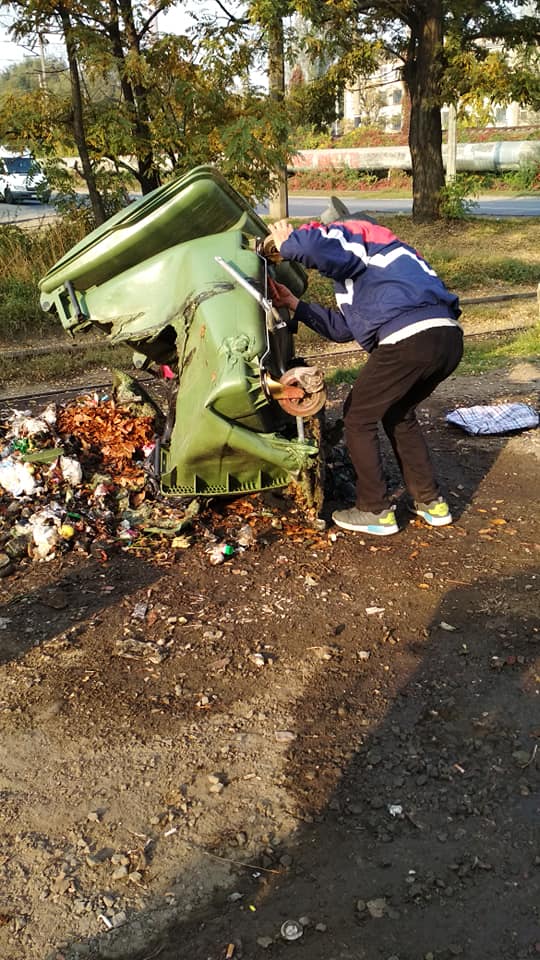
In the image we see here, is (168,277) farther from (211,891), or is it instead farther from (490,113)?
(490,113)

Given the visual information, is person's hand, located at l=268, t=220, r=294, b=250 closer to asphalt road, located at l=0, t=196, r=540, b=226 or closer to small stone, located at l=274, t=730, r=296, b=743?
small stone, located at l=274, t=730, r=296, b=743

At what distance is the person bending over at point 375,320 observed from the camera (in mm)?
4156

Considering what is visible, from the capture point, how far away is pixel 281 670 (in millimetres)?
3576

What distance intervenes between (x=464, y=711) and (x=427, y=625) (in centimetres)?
63

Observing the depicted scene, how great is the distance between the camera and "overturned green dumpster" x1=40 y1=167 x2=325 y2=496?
4121 millimetres

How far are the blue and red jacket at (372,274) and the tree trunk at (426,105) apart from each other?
38.6 feet

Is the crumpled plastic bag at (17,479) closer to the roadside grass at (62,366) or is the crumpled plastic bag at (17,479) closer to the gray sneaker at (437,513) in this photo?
the gray sneaker at (437,513)

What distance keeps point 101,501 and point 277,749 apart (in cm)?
224

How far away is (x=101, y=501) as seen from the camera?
495 cm

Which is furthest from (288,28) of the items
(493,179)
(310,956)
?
(493,179)

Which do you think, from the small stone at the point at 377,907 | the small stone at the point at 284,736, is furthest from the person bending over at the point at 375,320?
the small stone at the point at 377,907

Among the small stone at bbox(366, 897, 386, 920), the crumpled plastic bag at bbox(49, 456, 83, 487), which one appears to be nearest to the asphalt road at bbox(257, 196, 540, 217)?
the crumpled plastic bag at bbox(49, 456, 83, 487)

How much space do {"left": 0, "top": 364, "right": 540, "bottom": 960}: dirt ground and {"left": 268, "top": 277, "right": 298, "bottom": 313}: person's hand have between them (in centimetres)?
119

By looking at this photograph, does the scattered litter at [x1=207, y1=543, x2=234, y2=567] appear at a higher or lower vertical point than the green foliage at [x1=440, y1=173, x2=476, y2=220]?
lower
